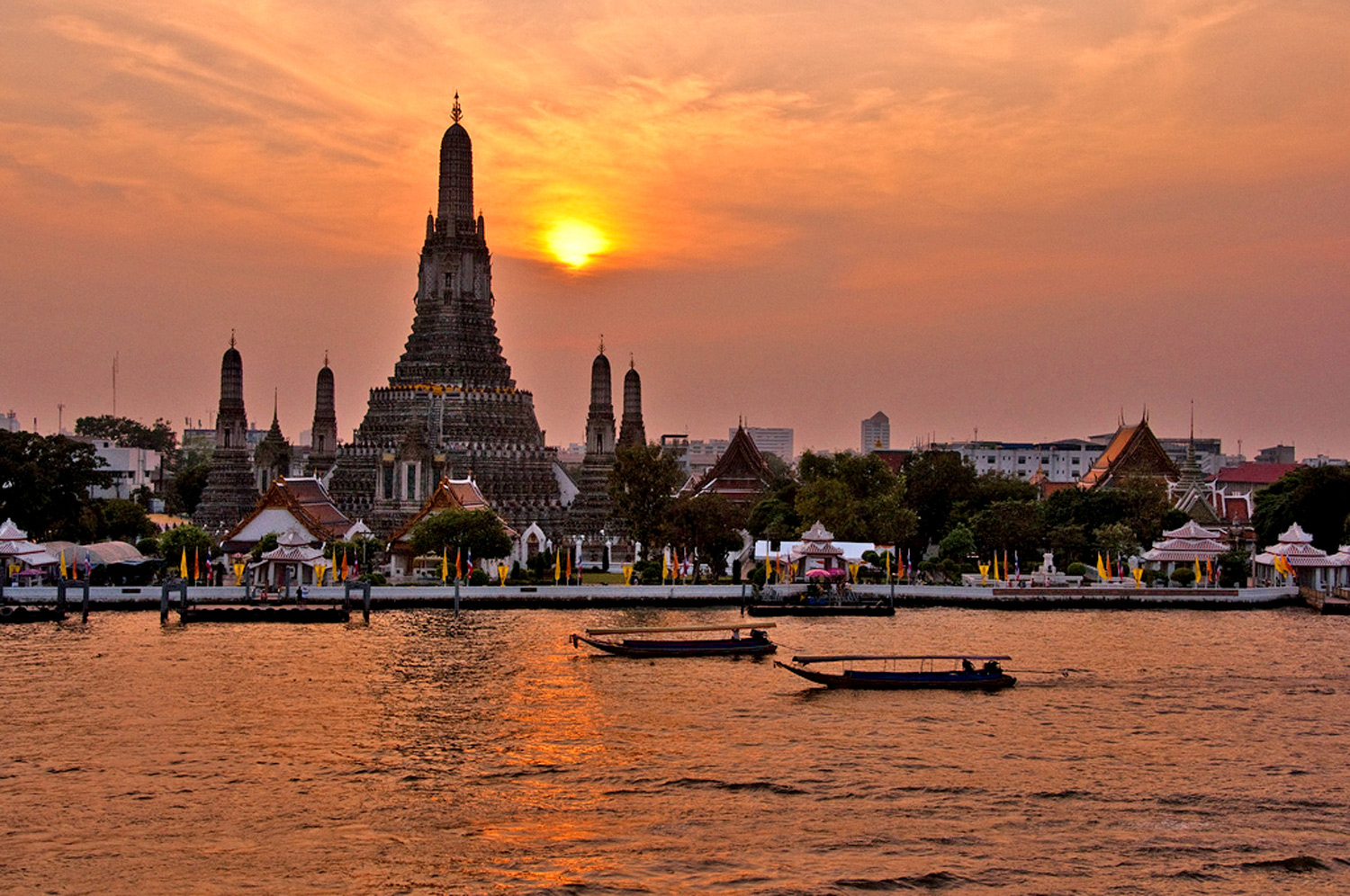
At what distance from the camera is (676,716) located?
45.9 m

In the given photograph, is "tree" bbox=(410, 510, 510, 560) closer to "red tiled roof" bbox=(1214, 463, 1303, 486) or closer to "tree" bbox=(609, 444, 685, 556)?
"tree" bbox=(609, 444, 685, 556)

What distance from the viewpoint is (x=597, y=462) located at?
107 meters

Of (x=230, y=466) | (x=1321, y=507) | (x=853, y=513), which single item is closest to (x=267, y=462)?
(x=230, y=466)

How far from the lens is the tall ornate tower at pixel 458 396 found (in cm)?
10062

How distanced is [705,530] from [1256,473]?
10516cm

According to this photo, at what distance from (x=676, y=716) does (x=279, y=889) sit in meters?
17.0

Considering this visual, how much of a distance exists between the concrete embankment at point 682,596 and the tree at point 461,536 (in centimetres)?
448

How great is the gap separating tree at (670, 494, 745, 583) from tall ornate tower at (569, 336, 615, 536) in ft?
46.3

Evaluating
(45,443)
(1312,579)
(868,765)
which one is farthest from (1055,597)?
(45,443)

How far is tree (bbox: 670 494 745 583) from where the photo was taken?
8431cm

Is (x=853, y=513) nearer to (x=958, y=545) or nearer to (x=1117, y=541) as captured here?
(x=958, y=545)

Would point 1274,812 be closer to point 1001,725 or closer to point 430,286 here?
point 1001,725

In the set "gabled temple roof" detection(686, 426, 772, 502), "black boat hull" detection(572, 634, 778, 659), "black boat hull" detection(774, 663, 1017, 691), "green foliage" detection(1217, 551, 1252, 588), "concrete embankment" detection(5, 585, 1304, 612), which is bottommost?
"black boat hull" detection(774, 663, 1017, 691)

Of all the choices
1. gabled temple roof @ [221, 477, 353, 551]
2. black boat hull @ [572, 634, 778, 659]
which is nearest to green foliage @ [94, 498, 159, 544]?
gabled temple roof @ [221, 477, 353, 551]
